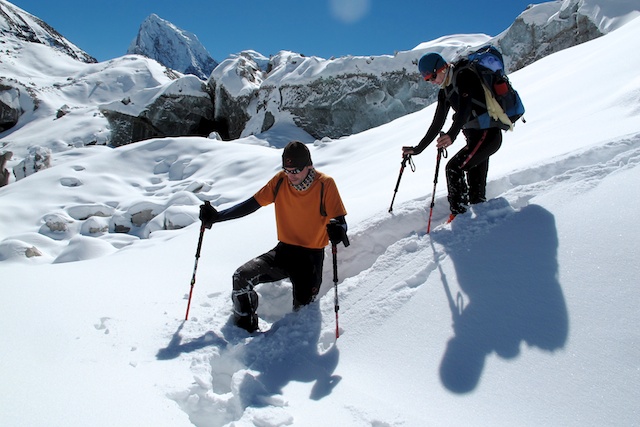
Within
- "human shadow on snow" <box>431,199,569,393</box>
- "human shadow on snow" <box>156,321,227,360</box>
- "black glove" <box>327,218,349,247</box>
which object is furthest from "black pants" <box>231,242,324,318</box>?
"human shadow on snow" <box>431,199,569,393</box>

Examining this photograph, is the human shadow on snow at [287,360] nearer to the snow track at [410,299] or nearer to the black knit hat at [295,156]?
the snow track at [410,299]

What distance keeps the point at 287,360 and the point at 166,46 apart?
179 meters

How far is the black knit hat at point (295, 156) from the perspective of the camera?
3127 mm

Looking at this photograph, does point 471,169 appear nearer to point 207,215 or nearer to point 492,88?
point 492,88

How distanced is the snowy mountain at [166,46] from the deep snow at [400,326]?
158 metres

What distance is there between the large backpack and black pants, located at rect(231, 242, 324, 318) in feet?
5.94

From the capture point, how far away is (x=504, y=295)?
93.6 inches

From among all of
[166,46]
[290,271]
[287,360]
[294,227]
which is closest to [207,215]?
[294,227]

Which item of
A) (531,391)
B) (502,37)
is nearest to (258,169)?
(531,391)

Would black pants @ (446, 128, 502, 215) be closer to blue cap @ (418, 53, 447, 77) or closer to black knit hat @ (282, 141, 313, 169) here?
blue cap @ (418, 53, 447, 77)

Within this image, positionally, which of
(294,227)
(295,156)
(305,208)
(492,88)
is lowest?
(294,227)

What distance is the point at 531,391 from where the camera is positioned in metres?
1.81

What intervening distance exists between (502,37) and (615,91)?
1932 cm

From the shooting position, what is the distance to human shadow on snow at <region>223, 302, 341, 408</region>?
7.37 feet
